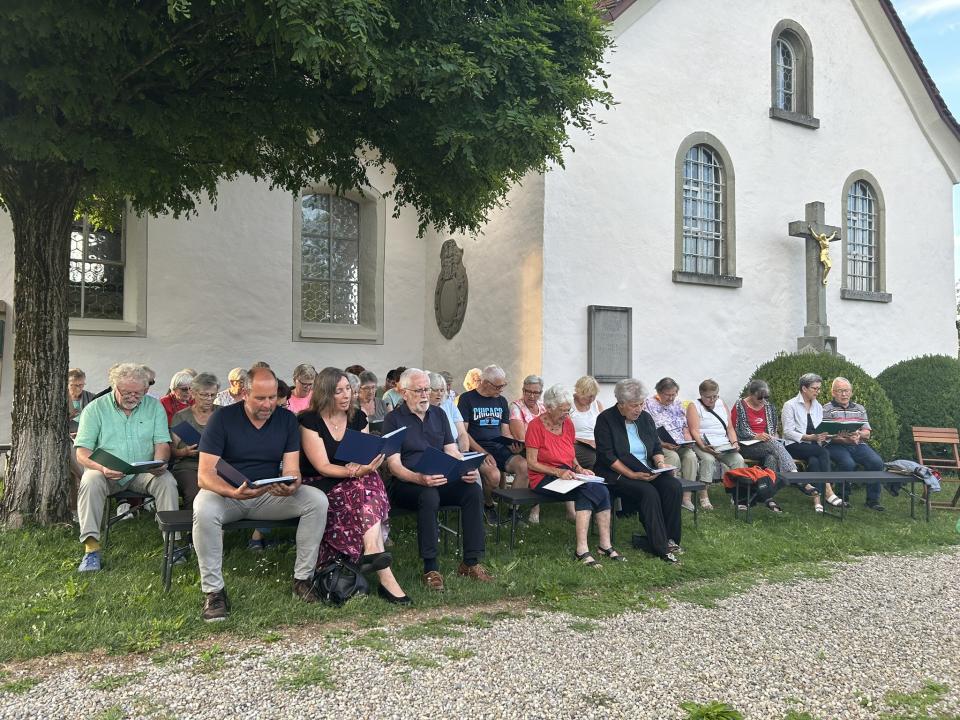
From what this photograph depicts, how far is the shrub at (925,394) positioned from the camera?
11344 mm

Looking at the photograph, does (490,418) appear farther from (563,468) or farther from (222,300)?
(222,300)

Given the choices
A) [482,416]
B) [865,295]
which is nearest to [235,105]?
[482,416]

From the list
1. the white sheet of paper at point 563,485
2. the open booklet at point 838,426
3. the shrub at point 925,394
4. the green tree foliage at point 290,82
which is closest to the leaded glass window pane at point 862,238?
the shrub at point 925,394

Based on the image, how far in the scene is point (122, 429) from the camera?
18.6 ft

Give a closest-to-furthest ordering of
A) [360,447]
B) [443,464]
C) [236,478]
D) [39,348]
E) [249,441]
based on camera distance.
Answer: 1. [236,478]
2. [249,441]
3. [360,447]
4. [443,464]
5. [39,348]

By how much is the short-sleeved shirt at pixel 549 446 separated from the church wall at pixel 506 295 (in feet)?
13.5

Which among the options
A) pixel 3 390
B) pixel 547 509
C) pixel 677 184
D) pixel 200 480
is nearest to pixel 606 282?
pixel 677 184

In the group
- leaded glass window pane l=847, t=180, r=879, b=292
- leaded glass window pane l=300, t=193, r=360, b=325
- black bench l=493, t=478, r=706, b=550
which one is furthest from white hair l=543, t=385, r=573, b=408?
leaded glass window pane l=847, t=180, r=879, b=292

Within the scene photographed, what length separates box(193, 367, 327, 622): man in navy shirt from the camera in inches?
180

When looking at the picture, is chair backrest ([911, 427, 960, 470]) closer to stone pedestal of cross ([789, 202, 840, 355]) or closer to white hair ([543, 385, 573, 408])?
stone pedestal of cross ([789, 202, 840, 355])

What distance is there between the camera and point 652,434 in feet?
21.3

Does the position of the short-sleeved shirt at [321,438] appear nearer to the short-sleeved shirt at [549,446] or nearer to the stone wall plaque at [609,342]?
the short-sleeved shirt at [549,446]

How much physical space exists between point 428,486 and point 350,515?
64 cm

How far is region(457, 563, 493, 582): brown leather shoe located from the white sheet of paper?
860mm
